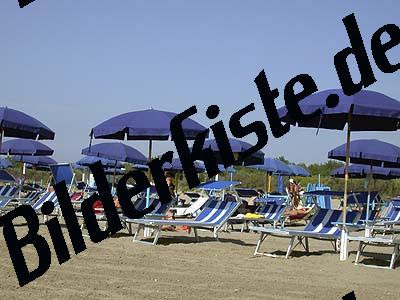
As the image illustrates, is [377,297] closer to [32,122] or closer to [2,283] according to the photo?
[2,283]

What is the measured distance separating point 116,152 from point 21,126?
6370 millimetres

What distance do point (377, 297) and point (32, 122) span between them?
6109 millimetres

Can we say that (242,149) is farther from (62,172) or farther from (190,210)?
(62,172)

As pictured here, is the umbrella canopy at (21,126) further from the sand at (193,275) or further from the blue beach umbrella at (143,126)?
the sand at (193,275)

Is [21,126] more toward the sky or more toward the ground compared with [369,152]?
more toward the sky

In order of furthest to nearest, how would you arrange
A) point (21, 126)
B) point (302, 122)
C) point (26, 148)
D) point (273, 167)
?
point (273, 167)
point (26, 148)
point (21, 126)
point (302, 122)

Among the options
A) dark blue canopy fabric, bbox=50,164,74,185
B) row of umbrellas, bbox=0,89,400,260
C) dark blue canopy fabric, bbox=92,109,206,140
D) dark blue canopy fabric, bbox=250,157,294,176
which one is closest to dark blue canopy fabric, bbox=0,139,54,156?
dark blue canopy fabric, bbox=250,157,294,176

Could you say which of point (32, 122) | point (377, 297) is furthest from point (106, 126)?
point (377, 297)

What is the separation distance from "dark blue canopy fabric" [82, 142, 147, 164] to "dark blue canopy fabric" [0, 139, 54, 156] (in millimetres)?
2031

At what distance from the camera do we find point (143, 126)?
8891mm

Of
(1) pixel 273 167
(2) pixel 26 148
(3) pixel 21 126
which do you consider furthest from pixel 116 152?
(3) pixel 21 126

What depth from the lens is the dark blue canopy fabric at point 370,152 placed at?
12297 mm

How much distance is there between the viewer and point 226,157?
177 inches

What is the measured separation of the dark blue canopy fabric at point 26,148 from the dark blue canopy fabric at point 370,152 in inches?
314
